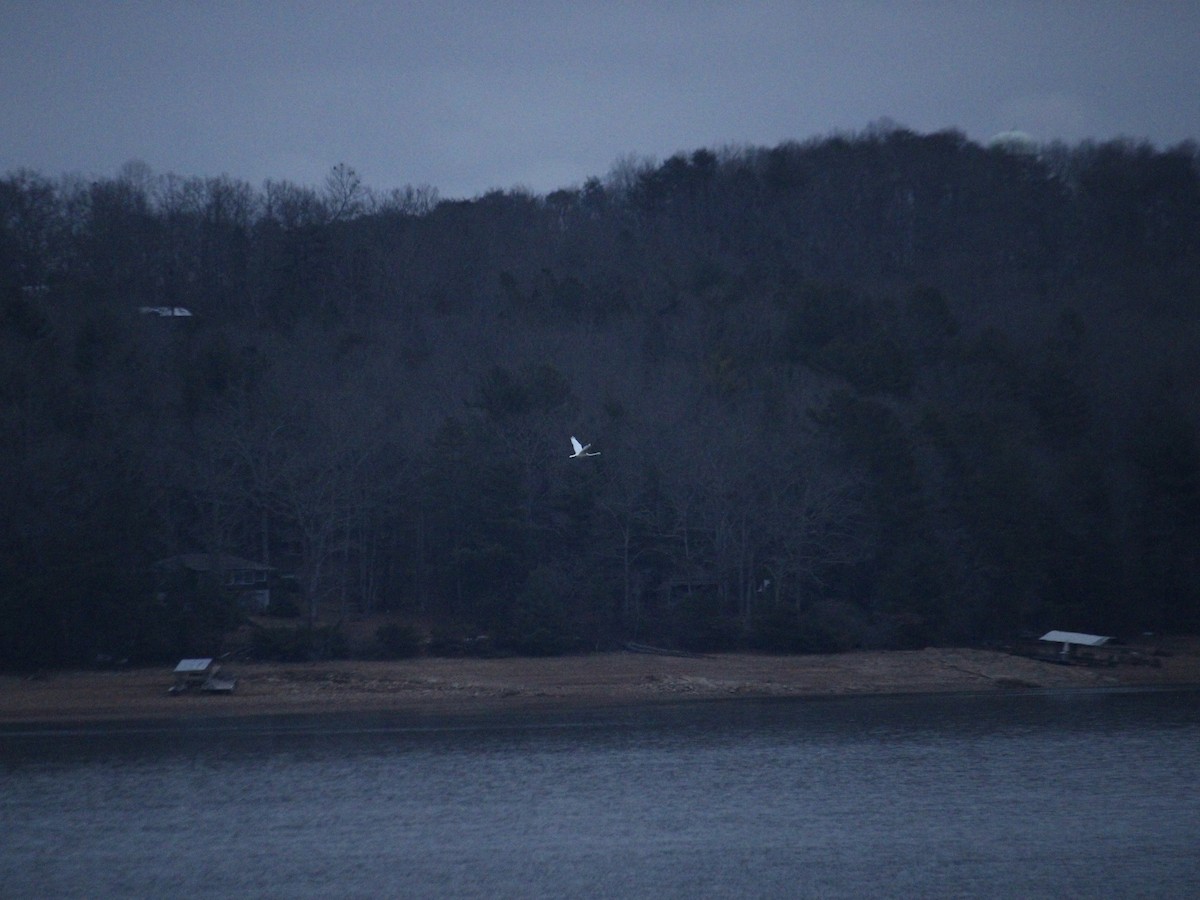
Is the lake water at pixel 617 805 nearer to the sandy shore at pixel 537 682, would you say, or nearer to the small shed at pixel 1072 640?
the sandy shore at pixel 537 682

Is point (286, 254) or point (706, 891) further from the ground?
point (286, 254)

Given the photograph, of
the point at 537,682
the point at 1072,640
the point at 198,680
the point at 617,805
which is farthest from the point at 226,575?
the point at 1072,640

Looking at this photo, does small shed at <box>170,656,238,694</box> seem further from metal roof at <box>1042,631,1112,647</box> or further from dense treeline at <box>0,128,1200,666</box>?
metal roof at <box>1042,631,1112,647</box>

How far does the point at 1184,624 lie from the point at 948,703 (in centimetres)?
1237

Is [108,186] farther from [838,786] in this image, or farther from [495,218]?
[838,786]

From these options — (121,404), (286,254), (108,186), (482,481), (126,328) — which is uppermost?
(108,186)

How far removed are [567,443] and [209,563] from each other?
34.5ft

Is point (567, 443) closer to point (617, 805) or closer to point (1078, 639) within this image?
point (1078, 639)

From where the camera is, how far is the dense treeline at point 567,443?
108 ft

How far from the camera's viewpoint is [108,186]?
2320 inches

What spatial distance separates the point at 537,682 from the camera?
Answer: 2973 centimetres

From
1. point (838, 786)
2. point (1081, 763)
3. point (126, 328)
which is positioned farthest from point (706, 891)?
point (126, 328)

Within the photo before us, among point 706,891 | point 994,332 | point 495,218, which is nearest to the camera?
point 706,891

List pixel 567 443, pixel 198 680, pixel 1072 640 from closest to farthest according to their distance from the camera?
pixel 198 680
pixel 1072 640
pixel 567 443
